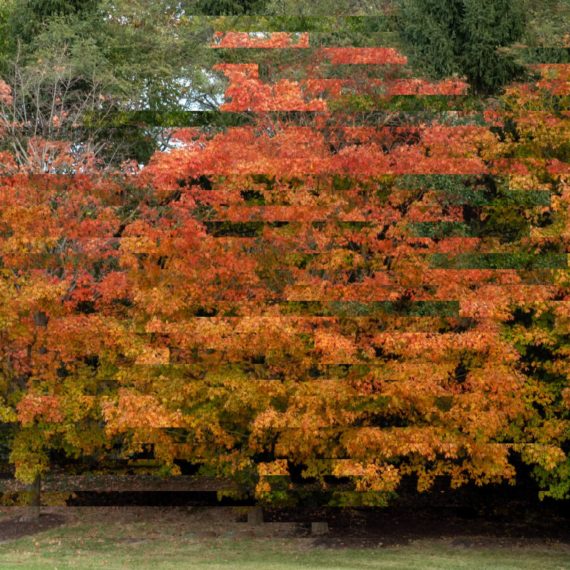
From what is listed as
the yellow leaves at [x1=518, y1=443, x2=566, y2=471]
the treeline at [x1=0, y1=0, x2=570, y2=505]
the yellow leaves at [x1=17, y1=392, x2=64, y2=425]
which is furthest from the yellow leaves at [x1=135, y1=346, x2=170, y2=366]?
the yellow leaves at [x1=518, y1=443, x2=566, y2=471]

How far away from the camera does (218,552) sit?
19.1 m

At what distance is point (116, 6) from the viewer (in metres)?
30.4

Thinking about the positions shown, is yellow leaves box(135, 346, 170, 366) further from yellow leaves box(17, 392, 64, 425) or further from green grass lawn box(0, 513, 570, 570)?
green grass lawn box(0, 513, 570, 570)

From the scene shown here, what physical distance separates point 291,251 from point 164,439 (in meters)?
4.93

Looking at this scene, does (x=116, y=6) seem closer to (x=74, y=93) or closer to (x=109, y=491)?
(x=74, y=93)

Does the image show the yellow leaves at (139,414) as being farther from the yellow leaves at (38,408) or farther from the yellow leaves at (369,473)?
the yellow leaves at (369,473)

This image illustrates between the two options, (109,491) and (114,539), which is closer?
(114,539)

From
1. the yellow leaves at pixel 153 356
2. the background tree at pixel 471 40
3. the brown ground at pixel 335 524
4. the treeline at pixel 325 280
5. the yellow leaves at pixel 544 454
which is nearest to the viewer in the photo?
the yellow leaves at pixel 544 454

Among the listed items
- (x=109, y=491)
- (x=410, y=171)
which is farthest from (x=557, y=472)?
(x=109, y=491)

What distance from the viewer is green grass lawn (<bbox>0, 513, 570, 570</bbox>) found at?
695 inches

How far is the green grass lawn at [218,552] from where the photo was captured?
17.6 meters

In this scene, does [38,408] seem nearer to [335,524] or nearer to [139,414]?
[139,414]

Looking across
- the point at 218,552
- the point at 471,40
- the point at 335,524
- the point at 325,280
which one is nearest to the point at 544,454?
the point at 325,280

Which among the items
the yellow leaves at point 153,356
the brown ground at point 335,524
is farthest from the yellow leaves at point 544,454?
the yellow leaves at point 153,356
